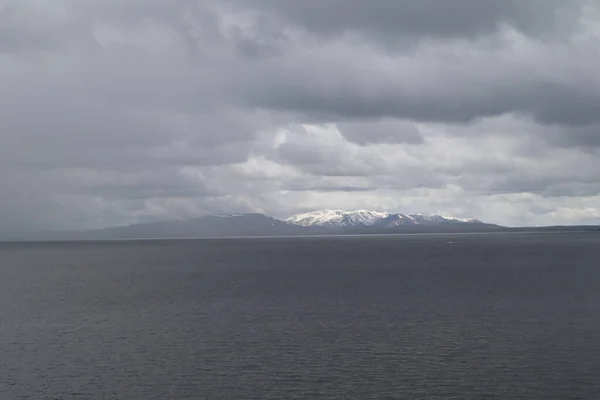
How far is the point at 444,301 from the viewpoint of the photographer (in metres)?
106

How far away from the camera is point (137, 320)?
92125 mm

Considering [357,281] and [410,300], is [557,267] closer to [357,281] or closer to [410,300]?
[357,281]

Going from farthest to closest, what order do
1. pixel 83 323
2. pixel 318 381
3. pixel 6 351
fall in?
pixel 83 323
pixel 6 351
pixel 318 381

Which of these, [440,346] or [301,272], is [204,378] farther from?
[301,272]

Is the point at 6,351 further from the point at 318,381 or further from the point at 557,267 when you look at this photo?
the point at 557,267

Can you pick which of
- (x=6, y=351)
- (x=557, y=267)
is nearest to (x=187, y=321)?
(x=6, y=351)

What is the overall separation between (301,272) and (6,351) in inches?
4604

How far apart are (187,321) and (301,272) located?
93.9m

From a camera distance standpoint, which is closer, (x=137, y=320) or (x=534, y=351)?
(x=534, y=351)

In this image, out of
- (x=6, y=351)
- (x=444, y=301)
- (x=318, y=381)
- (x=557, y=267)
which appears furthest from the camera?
(x=557, y=267)

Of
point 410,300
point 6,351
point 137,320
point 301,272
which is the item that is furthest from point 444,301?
point 301,272

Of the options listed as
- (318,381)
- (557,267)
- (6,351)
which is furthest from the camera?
(557,267)

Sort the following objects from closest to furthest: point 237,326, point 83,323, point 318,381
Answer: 1. point 318,381
2. point 237,326
3. point 83,323

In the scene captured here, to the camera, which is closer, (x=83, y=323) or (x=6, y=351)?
(x=6, y=351)
